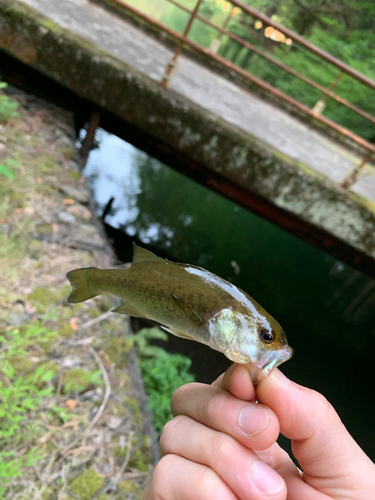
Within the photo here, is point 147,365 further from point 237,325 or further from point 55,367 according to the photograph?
point 237,325

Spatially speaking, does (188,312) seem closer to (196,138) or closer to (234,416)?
(234,416)

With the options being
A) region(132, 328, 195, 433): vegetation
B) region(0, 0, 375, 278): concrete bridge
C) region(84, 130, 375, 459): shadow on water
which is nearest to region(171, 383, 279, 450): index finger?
region(132, 328, 195, 433): vegetation

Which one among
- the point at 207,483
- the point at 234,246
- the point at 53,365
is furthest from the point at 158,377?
the point at 234,246

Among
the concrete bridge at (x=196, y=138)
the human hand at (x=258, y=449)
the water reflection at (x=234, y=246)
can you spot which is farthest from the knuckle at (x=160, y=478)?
the water reflection at (x=234, y=246)

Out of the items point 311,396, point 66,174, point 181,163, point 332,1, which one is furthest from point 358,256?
point 332,1

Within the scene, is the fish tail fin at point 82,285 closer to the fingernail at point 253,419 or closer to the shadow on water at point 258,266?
the fingernail at point 253,419

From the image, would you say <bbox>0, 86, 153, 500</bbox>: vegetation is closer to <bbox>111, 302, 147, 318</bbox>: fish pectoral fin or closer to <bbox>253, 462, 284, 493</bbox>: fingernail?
<bbox>111, 302, 147, 318</bbox>: fish pectoral fin
